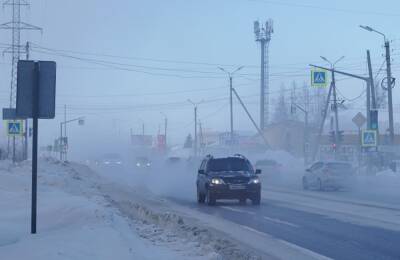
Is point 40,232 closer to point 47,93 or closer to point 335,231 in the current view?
point 47,93

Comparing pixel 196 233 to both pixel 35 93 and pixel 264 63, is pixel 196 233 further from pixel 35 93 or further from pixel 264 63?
pixel 264 63

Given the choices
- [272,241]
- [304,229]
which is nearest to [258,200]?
[304,229]

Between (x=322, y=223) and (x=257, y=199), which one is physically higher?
(x=257, y=199)

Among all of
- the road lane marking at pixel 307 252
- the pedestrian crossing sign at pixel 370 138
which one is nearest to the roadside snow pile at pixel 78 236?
the road lane marking at pixel 307 252

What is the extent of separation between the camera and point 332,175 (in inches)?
1410

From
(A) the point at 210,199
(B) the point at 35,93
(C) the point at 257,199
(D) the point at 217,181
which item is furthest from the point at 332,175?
(B) the point at 35,93

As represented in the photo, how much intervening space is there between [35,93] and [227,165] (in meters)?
15.6

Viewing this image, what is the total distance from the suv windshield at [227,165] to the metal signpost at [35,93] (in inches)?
600

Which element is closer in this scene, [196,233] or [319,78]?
[196,233]

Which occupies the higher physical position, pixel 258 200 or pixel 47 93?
pixel 47 93

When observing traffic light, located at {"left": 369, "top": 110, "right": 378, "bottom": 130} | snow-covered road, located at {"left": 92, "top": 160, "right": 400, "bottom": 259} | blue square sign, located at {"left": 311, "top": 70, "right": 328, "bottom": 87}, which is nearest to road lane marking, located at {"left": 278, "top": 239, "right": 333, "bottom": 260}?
snow-covered road, located at {"left": 92, "top": 160, "right": 400, "bottom": 259}

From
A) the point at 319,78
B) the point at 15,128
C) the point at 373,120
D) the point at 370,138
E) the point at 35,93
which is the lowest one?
the point at 370,138

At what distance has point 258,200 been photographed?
25.2 meters

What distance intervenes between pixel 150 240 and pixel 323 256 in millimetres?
3015
